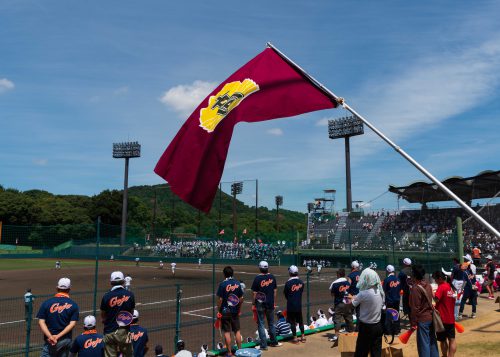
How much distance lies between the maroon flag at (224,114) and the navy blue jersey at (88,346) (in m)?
2.39

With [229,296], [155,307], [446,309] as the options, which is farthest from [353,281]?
[155,307]

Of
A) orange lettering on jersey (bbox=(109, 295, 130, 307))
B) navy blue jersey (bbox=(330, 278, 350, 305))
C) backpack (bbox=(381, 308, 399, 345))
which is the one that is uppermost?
orange lettering on jersey (bbox=(109, 295, 130, 307))

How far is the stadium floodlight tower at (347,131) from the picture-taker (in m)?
69.6

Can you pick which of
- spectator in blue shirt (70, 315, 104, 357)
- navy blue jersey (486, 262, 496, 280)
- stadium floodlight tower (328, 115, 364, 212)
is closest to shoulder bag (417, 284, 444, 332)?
spectator in blue shirt (70, 315, 104, 357)

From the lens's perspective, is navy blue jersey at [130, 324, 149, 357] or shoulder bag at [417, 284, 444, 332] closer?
navy blue jersey at [130, 324, 149, 357]

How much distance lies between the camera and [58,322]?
248 inches

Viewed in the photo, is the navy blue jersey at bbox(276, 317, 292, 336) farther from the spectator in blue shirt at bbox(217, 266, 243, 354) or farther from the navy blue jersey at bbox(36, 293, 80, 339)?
the navy blue jersey at bbox(36, 293, 80, 339)

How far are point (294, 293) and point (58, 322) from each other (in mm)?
4927

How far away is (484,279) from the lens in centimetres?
1866

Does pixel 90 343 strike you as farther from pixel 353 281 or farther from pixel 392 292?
pixel 392 292

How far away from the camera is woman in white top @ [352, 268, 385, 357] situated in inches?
240

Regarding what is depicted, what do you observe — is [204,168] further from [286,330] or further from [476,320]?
[476,320]

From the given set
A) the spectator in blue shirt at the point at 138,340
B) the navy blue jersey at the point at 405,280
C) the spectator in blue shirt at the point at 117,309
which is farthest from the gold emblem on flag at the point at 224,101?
the navy blue jersey at the point at 405,280

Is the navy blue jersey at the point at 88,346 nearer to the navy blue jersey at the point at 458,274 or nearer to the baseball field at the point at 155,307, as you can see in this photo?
the baseball field at the point at 155,307
